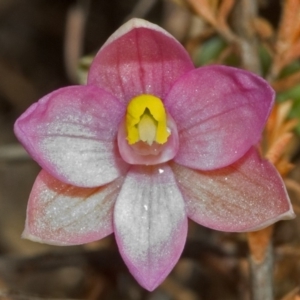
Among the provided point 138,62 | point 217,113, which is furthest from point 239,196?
point 138,62

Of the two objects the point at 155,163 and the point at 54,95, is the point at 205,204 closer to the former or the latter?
the point at 155,163

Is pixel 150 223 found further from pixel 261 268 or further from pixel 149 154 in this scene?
pixel 261 268

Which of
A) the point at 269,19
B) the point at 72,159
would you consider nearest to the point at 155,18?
the point at 269,19

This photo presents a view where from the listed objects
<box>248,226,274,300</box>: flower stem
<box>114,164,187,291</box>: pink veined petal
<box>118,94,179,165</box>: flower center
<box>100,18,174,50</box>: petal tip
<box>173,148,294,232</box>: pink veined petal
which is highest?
<box>100,18,174,50</box>: petal tip

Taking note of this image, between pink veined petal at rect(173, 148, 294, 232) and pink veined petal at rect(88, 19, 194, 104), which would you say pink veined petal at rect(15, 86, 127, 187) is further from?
pink veined petal at rect(173, 148, 294, 232)

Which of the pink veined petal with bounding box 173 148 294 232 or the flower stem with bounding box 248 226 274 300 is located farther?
the flower stem with bounding box 248 226 274 300

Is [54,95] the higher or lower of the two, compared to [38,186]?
higher

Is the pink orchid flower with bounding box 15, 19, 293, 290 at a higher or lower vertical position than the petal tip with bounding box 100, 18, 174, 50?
lower

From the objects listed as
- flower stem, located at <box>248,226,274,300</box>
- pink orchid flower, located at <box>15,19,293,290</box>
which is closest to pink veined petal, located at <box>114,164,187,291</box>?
pink orchid flower, located at <box>15,19,293,290</box>
